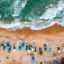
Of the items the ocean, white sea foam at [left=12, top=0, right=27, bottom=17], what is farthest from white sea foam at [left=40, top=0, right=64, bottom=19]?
white sea foam at [left=12, top=0, right=27, bottom=17]

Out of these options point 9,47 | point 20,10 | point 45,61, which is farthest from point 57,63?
point 20,10

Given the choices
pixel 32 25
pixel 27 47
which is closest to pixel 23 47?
pixel 27 47

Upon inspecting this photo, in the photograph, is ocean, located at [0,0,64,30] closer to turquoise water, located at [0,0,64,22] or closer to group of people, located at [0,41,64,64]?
turquoise water, located at [0,0,64,22]

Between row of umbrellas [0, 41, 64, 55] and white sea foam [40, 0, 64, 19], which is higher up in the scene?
white sea foam [40, 0, 64, 19]

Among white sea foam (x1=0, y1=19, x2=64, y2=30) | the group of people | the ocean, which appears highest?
the ocean

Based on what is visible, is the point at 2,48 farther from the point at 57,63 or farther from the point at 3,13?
the point at 57,63

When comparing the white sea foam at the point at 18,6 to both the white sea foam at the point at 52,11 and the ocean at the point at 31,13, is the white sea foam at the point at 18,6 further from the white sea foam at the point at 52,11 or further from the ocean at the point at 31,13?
the white sea foam at the point at 52,11
